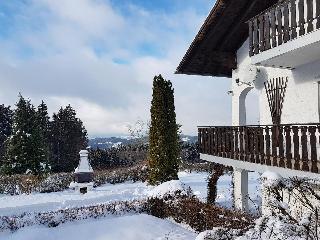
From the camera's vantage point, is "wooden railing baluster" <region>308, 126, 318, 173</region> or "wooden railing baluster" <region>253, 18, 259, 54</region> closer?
"wooden railing baluster" <region>308, 126, 318, 173</region>

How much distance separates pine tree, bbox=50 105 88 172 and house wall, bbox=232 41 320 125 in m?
35.3

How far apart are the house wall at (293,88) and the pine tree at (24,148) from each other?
23.2m

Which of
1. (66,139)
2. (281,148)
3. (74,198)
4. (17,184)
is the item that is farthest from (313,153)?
(66,139)

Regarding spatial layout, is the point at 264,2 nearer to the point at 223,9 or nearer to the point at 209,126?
the point at 223,9

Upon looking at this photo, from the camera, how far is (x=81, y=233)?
1323cm

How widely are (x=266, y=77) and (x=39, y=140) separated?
25.8m

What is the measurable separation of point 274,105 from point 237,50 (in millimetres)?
3712

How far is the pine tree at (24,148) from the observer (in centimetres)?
3456

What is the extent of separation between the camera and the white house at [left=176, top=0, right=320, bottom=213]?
10.4 metres

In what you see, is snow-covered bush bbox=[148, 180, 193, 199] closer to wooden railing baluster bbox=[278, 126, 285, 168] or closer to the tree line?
wooden railing baluster bbox=[278, 126, 285, 168]

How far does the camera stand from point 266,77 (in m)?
14.5

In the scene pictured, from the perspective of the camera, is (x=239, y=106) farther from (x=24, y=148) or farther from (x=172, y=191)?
(x=24, y=148)

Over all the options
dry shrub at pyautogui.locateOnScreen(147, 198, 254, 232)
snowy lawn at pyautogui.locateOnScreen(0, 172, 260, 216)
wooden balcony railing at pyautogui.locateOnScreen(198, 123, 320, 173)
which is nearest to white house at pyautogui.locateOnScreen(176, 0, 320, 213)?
wooden balcony railing at pyautogui.locateOnScreen(198, 123, 320, 173)

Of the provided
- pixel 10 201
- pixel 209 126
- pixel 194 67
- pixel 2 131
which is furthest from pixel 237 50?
pixel 2 131
